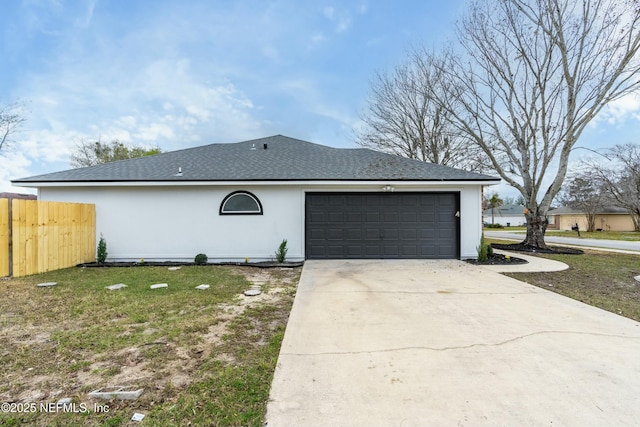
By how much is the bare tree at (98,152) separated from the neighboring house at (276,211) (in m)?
21.3

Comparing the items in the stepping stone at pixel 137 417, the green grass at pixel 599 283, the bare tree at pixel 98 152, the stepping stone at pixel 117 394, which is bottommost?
the green grass at pixel 599 283

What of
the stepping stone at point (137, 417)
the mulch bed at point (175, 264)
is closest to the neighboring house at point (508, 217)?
the mulch bed at point (175, 264)

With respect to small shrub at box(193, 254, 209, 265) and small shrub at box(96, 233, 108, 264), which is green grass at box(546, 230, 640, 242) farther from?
small shrub at box(96, 233, 108, 264)

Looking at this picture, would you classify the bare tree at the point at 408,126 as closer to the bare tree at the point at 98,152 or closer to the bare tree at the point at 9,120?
the bare tree at the point at 98,152

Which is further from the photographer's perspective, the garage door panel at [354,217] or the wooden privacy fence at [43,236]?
the garage door panel at [354,217]

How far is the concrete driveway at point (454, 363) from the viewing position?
2.15 meters

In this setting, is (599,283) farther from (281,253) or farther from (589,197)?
(589,197)

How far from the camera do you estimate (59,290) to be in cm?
565

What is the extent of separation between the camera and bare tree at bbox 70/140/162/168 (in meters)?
27.7

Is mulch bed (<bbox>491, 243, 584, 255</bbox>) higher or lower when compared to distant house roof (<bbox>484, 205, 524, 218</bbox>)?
lower

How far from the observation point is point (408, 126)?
68.1 feet

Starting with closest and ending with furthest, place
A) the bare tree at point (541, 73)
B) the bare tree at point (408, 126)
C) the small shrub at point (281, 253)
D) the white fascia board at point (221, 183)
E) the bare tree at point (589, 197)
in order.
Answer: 1. the white fascia board at point (221, 183)
2. the small shrub at point (281, 253)
3. the bare tree at point (541, 73)
4. the bare tree at point (408, 126)
5. the bare tree at point (589, 197)

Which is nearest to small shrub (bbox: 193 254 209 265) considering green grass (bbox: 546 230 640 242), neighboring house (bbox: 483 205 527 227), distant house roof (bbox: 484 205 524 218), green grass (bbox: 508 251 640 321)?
green grass (bbox: 508 251 640 321)

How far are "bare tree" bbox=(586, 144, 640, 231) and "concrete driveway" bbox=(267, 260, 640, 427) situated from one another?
33339mm
